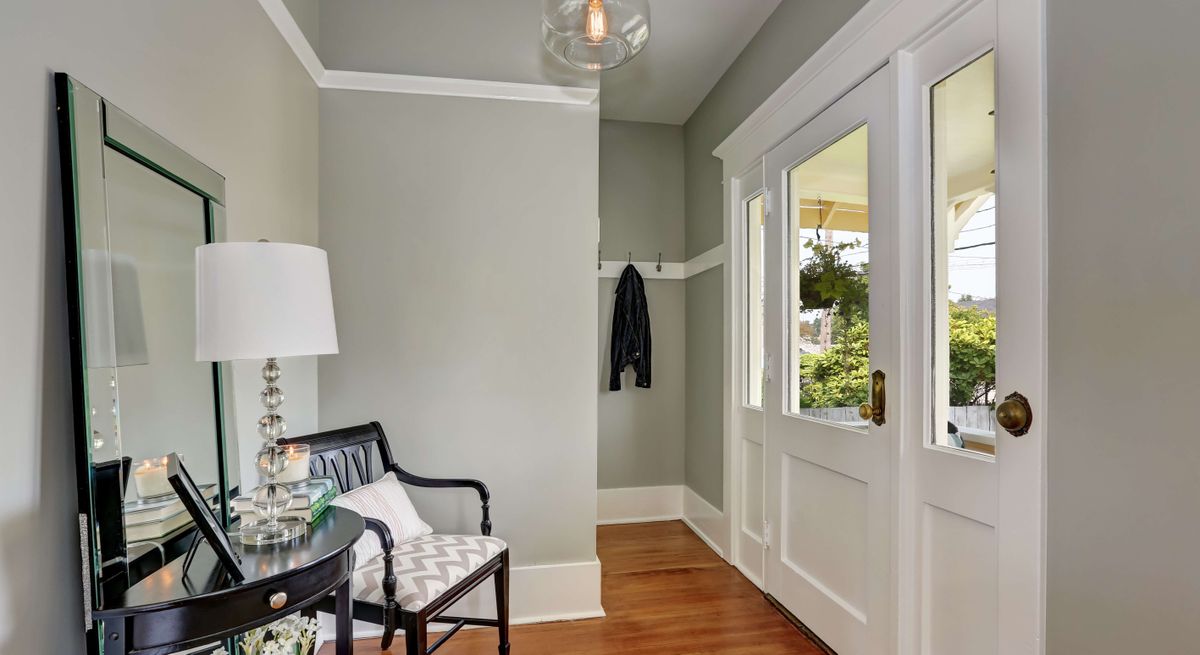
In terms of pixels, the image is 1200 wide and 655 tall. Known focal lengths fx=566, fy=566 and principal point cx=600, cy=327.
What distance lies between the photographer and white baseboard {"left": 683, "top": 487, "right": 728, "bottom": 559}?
3218mm

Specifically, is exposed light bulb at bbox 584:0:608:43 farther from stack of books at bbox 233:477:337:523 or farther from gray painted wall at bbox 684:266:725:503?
gray painted wall at bbox 684:266:725:503

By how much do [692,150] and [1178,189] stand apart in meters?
2.93

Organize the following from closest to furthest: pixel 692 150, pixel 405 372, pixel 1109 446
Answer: pixel 1109 446, pixel 405 372, pixel 692 150

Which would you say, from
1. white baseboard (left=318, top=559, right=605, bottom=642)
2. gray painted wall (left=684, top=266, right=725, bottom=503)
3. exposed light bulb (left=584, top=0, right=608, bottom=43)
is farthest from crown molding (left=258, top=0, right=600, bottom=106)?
white baseboard (left=318, top=559, right=605, bottom=642)

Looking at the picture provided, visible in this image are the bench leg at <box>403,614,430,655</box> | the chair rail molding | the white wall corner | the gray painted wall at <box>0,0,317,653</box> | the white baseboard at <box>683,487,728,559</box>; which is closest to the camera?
the gray painted wall at <box>0,0,317,653</box>

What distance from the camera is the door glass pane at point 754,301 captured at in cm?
291

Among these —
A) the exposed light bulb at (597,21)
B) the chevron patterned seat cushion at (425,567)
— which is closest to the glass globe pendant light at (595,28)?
the exposed light bulb at (597,21)

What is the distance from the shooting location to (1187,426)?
1.04 metres

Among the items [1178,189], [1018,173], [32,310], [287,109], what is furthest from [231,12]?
[1178,189]

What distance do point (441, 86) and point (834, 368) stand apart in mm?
2027

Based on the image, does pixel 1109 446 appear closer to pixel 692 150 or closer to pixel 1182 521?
pixel 1182 521

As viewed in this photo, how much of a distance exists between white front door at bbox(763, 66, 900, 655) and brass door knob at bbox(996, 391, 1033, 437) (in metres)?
0.45

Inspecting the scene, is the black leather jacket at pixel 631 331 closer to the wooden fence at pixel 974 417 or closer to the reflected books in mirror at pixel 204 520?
the wooden fence at pixel 974 417

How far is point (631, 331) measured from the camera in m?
3.74
